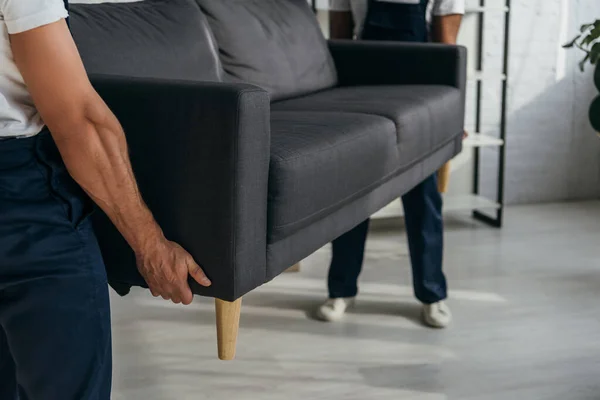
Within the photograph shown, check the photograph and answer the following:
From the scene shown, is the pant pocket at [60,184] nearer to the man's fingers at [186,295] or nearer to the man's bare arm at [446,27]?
the man's fingers at [186,295]

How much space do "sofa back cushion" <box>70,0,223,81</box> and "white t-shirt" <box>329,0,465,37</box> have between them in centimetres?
71

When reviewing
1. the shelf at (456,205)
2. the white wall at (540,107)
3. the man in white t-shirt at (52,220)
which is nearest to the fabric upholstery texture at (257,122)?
the man in white t-shirt at (52,220)

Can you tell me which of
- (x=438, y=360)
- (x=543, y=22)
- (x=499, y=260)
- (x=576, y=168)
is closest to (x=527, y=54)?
(x=543, y=22)

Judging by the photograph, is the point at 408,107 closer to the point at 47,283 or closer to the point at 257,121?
the point at 257,121

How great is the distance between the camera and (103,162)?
3.53ft

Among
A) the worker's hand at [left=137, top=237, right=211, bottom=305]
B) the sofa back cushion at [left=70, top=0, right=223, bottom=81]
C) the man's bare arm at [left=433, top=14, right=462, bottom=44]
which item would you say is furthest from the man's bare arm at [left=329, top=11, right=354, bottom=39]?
the worker's hand at [left=137, top=237, right=211, bottom=305]

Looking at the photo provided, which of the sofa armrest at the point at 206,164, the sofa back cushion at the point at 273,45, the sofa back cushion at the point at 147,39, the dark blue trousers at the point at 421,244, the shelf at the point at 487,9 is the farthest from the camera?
the shelf at the point at 487,9

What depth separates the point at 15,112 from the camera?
99cm

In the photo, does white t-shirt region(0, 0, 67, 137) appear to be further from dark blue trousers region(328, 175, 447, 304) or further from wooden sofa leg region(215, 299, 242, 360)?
dark blue trousers region(328, 175, 447, 304)

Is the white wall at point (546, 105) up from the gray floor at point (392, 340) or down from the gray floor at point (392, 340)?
up

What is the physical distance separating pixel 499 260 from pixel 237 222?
1.76 metres

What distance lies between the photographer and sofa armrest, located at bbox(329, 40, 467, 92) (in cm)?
235

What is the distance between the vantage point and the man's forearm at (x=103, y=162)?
3.35 feet

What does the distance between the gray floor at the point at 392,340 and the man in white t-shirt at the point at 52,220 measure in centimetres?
81
